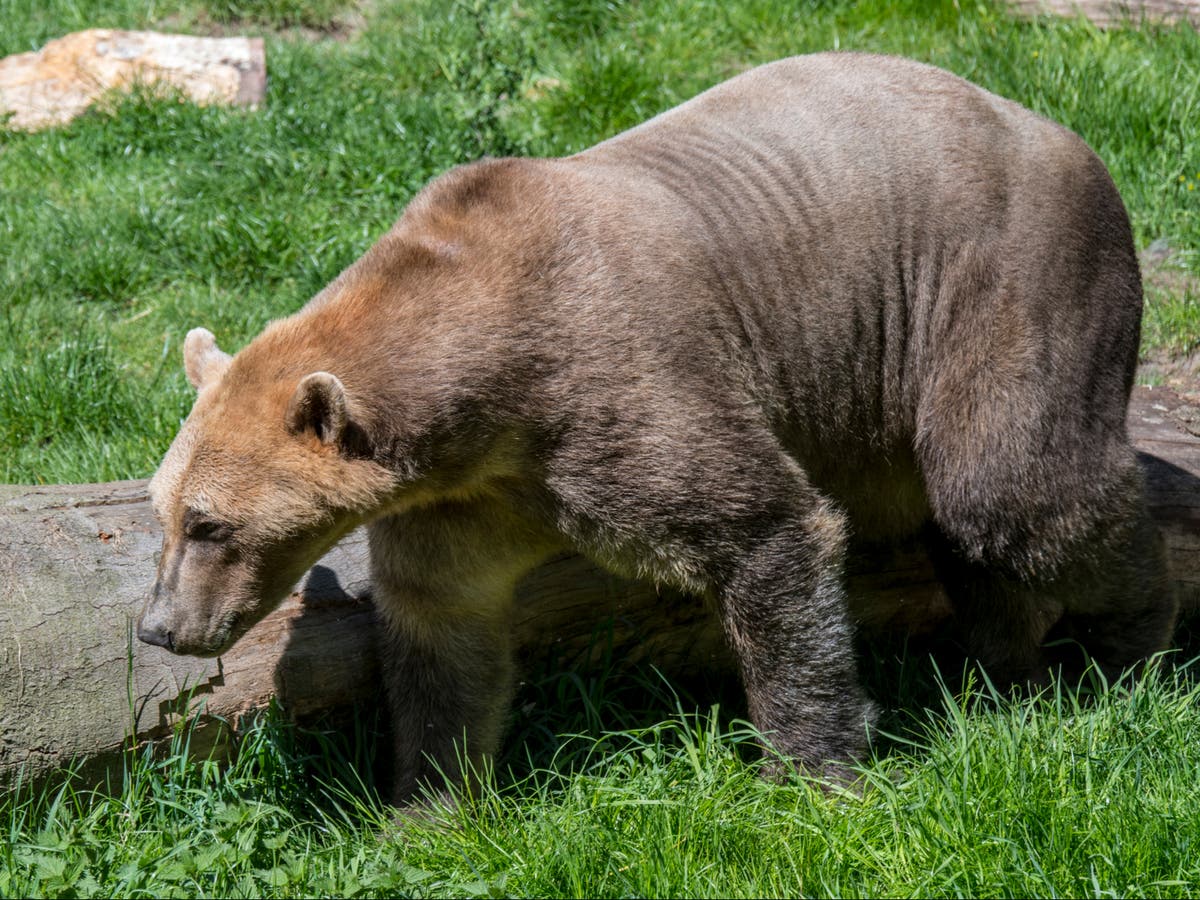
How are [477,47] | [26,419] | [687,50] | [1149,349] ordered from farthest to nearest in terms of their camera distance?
[687,50] → [477,47] → [1149,349] → [26,419]

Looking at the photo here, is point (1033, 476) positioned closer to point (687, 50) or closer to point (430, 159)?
point (430, 159)

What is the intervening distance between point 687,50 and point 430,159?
199 cm

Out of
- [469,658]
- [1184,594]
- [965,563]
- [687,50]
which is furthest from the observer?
[687,50]

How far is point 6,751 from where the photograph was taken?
4.11m

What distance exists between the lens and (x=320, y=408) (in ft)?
12.6

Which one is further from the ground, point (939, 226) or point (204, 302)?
point (939, 226)

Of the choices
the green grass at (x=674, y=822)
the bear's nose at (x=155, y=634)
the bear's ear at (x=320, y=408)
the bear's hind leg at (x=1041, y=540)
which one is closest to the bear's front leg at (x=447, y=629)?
the green grass at (x=674, y=822)

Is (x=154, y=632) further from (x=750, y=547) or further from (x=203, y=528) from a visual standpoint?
(x=750, y=547)

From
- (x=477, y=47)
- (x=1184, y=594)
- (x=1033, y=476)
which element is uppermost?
(x=477, y=47)

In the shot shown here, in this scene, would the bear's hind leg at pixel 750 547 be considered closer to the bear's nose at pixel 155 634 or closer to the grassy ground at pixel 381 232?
the grassy ground at pixel 381 232

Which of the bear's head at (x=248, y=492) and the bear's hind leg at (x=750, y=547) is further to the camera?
the bear's hind leg at (x=750, y=547)

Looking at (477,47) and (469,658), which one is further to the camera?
(477,47)

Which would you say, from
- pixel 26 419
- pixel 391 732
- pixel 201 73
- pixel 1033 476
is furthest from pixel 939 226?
pixel 201 73

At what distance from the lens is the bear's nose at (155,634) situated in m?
3.99
